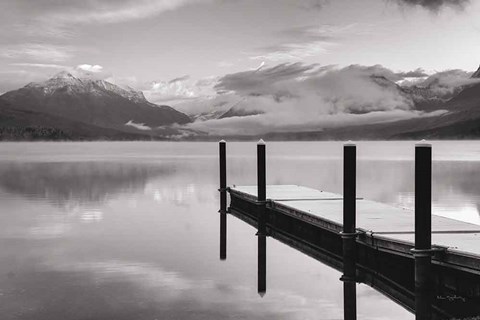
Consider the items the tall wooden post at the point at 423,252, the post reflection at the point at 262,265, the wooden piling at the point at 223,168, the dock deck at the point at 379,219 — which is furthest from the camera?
the wooden piling at the point at 223,168

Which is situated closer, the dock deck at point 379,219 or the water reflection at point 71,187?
the dock deck at point 379,219

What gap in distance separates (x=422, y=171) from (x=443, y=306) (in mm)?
2555

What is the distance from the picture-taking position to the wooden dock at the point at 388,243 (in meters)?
11.2

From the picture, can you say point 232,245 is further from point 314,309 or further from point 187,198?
point 187,198

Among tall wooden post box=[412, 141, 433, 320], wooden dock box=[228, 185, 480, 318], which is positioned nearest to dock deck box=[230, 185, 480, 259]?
wooden dock box=[228, 185, 480, 318]

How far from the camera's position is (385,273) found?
14.2 meters

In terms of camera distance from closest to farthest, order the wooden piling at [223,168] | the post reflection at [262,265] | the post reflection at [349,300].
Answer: the post reflection at [349,300], the post reflection at [262,265], the wooden piling at [223,168]

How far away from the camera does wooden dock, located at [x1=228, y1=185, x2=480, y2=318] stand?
442 inches

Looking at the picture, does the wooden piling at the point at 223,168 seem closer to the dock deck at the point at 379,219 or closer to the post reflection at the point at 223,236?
the post reflection at the point at 223,236

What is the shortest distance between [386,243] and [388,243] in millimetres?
83

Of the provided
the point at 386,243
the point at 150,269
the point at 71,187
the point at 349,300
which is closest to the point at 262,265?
the point at 150,269

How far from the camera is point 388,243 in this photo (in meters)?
13.7

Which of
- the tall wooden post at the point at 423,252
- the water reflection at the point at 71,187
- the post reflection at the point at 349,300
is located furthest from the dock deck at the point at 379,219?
the water reflection at the point at 71,187

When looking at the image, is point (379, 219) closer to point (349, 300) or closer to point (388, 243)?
point (388, 243)
